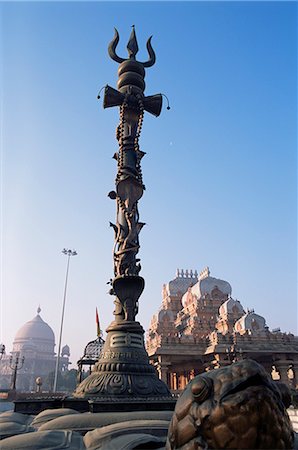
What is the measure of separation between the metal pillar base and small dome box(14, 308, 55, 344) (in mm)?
81280

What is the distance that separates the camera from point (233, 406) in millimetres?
1779

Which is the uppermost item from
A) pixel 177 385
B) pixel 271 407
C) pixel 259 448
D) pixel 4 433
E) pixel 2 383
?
pixel 271 407

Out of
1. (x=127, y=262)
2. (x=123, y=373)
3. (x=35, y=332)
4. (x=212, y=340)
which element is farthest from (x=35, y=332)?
(x=123, y=373)

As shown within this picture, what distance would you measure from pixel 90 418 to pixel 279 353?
23513mm

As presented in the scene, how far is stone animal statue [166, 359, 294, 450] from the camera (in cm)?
174

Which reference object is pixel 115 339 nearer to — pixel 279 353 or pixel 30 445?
pixel 30 445

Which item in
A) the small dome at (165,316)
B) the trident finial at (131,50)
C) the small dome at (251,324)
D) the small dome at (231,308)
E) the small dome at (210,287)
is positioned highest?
the trident finial at (131,50)

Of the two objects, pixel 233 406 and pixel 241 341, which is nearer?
pixel 233 406

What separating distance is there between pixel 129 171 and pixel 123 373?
15.2 ft

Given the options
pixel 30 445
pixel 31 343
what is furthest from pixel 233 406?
pixel 31 343

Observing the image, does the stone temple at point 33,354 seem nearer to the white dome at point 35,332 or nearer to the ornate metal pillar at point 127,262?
the white dome at point 35,332

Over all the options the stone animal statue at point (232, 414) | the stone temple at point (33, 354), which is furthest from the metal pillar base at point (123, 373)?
the stone temple at point (33, 354)

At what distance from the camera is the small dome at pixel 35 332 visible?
8069cm

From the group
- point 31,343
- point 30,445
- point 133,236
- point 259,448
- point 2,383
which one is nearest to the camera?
point 259,448
